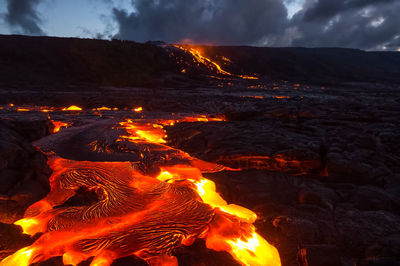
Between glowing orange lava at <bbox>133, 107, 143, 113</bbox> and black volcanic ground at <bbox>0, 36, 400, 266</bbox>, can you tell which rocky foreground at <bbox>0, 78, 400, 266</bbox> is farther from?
glowing orange lava at <bbox>133, 107, 143, 113</bbox>

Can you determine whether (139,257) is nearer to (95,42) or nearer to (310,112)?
(310,112)

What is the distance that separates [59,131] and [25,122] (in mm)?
799

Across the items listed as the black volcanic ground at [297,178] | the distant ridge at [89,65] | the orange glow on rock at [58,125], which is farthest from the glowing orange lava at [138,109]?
the distant ridge at [89,65]

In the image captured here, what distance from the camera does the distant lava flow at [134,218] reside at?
64.2 inches

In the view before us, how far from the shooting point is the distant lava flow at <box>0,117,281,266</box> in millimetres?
1631

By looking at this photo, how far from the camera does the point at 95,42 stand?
28188 millimetres

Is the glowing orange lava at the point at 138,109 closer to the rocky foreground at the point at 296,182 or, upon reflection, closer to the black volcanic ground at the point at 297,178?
the black volcanic ground at the point at 297,178

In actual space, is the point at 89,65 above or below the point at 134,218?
above

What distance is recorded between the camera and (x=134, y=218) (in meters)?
1.97

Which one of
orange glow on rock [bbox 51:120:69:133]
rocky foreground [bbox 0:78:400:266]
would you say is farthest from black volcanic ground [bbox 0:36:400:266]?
orange glow on rock [bbox 51:120:69:133]

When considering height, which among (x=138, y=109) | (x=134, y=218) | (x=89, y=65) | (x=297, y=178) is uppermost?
(x=89, y=65)

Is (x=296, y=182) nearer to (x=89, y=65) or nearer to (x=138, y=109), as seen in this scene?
(x=138, y=109)

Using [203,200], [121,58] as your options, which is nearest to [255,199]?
[203,200]

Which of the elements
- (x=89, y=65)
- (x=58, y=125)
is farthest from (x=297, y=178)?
(x=89, y=65)
